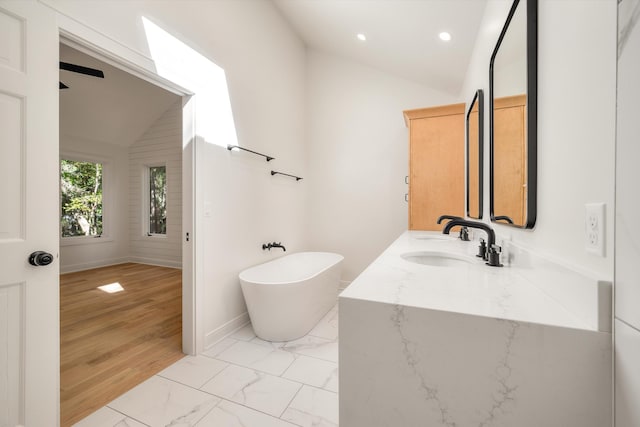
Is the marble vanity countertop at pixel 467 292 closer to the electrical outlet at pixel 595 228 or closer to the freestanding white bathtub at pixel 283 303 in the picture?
the electrical outlet at pixel 595 228

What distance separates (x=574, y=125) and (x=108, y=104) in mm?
5727

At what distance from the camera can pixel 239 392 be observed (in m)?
1.67

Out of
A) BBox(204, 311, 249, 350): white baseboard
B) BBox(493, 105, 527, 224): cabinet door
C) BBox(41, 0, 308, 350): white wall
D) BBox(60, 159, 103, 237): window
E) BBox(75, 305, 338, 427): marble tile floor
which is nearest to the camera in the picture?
BBox(493, 105, 527, 224): cabinet door

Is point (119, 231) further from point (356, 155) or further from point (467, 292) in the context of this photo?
point (467, 292)

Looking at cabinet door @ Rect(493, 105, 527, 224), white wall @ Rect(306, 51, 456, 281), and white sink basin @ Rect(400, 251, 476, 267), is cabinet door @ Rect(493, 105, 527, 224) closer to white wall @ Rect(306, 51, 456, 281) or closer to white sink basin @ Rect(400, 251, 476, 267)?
white sink basin @ Rect(400, 251, 476, 267)

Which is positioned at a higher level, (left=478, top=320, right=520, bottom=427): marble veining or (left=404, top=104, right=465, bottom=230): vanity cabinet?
(left=404, top=104, right=465, bottom=230): vanity cabinet

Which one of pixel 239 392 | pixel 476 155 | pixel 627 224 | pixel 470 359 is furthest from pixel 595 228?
pixel 239 392

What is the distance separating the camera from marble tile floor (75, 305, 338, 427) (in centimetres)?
145

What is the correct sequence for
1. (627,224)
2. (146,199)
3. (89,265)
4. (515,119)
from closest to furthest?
(627,224), (515,119), (89,265), (146,199)

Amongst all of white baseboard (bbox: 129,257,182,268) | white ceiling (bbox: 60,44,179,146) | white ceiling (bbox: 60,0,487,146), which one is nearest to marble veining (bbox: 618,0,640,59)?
white ceiling (bbox: 60,0,487,146)

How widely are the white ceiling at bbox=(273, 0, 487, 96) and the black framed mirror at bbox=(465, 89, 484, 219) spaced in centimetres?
57

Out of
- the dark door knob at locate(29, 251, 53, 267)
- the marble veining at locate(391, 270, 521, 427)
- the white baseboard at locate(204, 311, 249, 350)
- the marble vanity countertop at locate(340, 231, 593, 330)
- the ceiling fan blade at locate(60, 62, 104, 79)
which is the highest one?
the ceiling fan blade at locate(60, 62, 104, 79)

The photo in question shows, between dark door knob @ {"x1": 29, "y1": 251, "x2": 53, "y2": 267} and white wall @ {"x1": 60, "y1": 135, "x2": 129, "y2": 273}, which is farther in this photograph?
white wall @ {"x1": 60, "y1": 135, "x2": 129, "y2": 273}

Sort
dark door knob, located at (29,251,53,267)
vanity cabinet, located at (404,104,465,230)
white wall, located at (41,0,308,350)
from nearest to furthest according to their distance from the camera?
dark door knob, located at (29,251,53,267) < white wall, located at (41,0,308,350) < vanity cabinet, located at (404,104,465,230)
